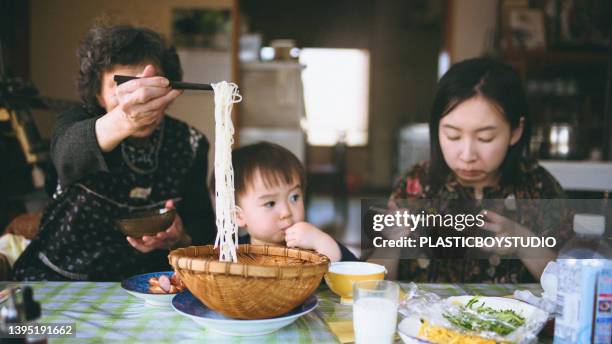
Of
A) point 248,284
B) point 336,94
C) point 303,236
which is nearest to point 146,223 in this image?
point 303,236

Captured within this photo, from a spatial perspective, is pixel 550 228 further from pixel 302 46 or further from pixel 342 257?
pixel 302 46

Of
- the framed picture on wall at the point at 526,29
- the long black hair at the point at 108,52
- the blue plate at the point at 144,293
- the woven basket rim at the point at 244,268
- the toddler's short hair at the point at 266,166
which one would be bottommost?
the blue plate at the point at 144,293

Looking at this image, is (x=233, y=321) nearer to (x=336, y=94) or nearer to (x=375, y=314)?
(x=375, y=314)

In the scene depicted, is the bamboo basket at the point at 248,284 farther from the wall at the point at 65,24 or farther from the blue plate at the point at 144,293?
the wall at the point at 65,24

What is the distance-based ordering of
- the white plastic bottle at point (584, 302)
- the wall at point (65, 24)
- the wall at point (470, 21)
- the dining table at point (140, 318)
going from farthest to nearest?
the wall at point (470, 21), the wall at point (65, 24), the dining table at point (140, 318), the white plastic bottle at point (584, 302)

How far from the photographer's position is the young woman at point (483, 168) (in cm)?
153

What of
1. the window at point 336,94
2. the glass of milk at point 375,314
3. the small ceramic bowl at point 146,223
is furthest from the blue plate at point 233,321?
the window at point 336,94

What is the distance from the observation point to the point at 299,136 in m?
4.23

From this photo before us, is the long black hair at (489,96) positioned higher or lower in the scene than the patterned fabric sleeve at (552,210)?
higher

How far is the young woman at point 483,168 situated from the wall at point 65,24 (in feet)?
8.88

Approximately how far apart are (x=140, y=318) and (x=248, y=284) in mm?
318

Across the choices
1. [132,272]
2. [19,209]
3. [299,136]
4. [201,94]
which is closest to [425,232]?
[132,272]

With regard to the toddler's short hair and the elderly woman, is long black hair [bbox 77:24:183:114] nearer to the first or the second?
the elderly woman

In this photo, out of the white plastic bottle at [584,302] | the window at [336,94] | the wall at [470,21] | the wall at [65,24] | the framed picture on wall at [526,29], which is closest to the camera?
the white plastic bottle at [584,302]
